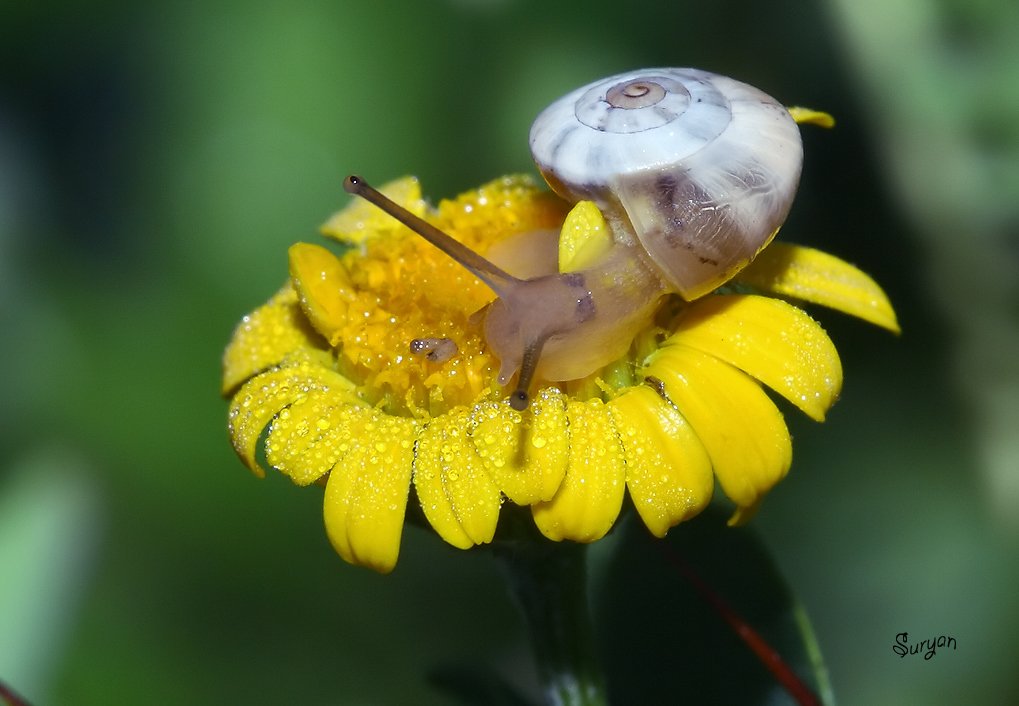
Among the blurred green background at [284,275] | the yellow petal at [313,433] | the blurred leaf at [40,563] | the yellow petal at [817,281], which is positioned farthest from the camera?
the blurred green background at [284,275]

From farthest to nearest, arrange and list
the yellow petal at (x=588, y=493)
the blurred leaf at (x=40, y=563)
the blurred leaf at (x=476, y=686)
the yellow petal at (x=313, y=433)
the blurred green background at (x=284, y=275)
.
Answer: the blurred green background at (x=284, y=275) < the blurred leaf at (x=40, y=563) < the blurred leaf at (x=476, y=686) < the yellow petal at (x=313, y=433) < the yellow petal at (x=588, y=493)

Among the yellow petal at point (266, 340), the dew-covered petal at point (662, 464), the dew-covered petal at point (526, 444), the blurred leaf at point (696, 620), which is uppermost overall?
the yellow petal at point (266, 340)

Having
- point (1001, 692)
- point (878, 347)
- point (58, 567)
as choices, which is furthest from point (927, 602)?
point (58, 567)

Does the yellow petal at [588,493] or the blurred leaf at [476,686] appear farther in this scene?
the blurred leaf at [476,686]

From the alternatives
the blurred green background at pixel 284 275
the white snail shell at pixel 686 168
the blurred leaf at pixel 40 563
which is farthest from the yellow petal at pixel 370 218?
the blurred leaf at pixel 40 563

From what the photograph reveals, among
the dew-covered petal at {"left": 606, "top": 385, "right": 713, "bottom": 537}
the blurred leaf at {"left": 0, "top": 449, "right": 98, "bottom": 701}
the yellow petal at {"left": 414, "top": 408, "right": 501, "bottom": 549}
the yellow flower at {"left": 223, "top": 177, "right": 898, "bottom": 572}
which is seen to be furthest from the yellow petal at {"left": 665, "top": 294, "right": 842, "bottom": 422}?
the blurred leaf at {"left": 0, "top": 449, "right": 98, "bottom": 701}

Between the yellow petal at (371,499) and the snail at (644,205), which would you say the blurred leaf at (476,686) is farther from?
the snail at (644,205)

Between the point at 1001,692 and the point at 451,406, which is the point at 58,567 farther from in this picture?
the point at 1001,692
